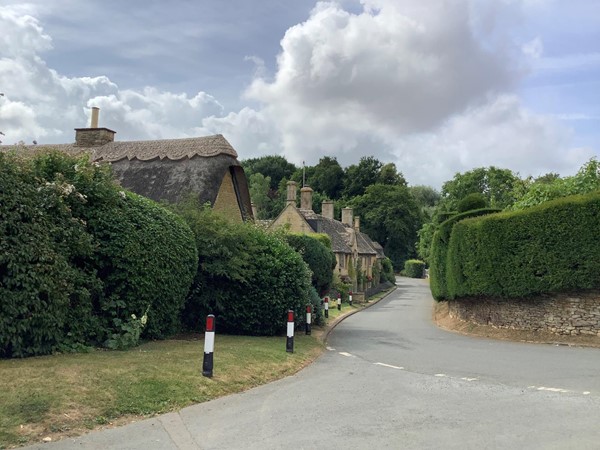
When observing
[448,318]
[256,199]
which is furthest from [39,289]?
[256,199]

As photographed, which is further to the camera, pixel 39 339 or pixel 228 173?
pixel 228 173

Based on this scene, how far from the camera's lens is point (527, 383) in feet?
29.7

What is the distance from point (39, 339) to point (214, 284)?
6162mm

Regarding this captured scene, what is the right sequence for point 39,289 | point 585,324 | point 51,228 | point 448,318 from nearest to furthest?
point 39,289, point 51,228, point 585,324, point 448,318

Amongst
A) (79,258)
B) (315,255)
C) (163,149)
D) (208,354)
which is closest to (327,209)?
(315,255)

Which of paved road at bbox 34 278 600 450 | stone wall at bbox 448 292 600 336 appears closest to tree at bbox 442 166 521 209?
stone wall at bbox 448 292 600 336

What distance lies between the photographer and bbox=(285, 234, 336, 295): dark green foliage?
2434 cm

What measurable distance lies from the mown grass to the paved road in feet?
1.11

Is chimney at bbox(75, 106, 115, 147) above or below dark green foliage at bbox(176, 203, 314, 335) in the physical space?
above

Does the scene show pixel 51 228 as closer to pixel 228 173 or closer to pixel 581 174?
pixel 228 173

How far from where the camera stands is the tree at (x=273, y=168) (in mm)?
102062

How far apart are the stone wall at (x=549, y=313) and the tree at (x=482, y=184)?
45.8 meters

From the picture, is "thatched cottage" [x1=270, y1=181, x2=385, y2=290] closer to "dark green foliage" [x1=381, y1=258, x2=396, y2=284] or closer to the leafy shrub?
"dark green foliage" [x1=381, y1=258, x2=396, y2=284]

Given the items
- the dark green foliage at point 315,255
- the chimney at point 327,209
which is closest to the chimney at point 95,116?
the dark green foliage at point 315,255
